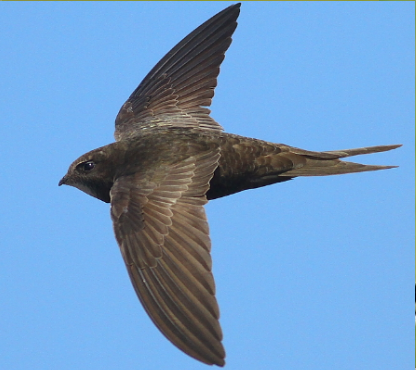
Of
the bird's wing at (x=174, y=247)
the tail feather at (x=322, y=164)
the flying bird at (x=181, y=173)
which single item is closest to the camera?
the bird's wing at (x=174, y=247)

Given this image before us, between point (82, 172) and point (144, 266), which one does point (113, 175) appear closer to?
point (82, 172)

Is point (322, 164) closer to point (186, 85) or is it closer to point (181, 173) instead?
point (181, 173)

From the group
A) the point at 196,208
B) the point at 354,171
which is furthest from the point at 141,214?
the point at 354,171

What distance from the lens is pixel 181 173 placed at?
6.82 m

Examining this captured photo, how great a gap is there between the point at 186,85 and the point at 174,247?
2.58 m

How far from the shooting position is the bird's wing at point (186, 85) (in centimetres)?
812

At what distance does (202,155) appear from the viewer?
274 inches

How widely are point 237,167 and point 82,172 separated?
4.46 ft

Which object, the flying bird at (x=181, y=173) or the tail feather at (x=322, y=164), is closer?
the flying bird at (x=181, y=173)

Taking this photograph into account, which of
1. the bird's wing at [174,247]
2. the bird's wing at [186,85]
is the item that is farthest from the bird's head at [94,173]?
the bird's wing at [186,85]

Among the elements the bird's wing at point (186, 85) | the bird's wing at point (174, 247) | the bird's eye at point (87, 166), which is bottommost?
the bird's wing at point (174, 247)

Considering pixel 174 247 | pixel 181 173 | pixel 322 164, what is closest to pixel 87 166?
pixel 181 173

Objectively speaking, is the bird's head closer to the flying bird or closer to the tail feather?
the flying bird

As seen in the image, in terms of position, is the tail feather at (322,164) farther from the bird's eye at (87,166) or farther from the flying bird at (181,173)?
the bird's eye at (87,166)
